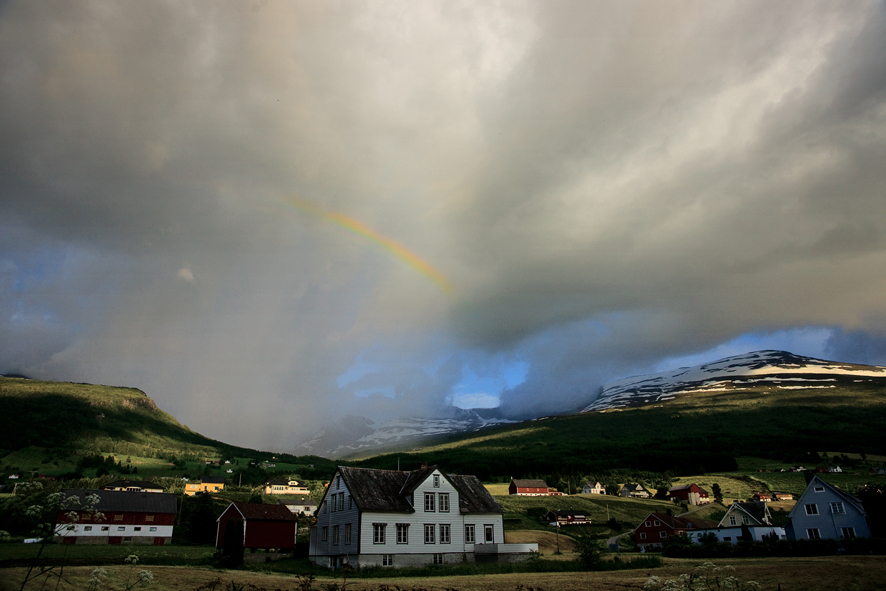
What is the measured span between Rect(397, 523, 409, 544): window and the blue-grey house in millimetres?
39471

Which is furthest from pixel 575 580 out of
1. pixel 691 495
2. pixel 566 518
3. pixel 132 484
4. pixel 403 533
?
pixel 132 484

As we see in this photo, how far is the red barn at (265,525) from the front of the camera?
5256 centimetres

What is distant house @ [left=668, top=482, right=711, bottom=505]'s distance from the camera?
372 ft

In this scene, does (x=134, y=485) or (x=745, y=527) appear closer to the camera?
(x=745, y=527)

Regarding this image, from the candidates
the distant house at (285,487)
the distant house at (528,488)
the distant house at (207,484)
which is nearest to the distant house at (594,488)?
the distant house at (528,488)

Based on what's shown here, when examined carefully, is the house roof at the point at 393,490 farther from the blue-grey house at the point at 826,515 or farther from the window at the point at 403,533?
A: the blue-grey house at the point at 826,515

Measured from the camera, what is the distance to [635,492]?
125000 mm

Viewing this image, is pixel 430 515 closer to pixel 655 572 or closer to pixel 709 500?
pixel 655 572

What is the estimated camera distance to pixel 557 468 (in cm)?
17350

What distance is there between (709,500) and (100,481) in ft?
434

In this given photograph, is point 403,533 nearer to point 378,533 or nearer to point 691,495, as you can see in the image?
point 378,533

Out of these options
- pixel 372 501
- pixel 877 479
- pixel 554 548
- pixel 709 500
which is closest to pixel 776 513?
pixel 709 500

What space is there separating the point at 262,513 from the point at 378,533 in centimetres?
1832

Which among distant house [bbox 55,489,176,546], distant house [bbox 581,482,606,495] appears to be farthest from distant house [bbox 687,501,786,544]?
distant house [bbox 581,482,606,495]
